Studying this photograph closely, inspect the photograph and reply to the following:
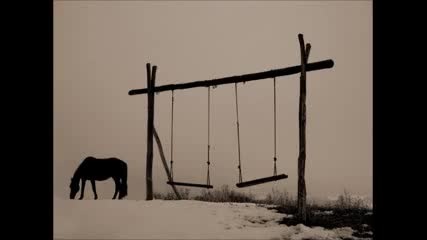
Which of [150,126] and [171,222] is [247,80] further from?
[171,222]

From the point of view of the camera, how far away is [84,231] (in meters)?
7.75

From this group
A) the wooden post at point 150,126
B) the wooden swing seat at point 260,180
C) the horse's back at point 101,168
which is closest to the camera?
the wooden swing seat at point 260,180

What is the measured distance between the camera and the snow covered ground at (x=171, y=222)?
296 inches

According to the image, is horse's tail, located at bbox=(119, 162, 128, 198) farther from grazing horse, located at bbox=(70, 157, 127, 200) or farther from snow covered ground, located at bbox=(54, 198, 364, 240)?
snow covered ground, located at bbox=(54, 198, 364, 240)

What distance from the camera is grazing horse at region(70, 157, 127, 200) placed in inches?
487

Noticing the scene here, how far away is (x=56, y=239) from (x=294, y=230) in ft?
12.7

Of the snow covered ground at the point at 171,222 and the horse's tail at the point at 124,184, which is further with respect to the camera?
the horse's tail at the point at 124,184

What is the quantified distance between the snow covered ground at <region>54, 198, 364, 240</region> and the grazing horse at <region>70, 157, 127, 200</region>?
2359 millimetres

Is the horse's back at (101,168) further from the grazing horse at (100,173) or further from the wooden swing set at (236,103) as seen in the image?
the wooden swing set at (236,103)

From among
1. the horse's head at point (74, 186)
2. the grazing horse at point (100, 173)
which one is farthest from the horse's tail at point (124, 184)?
the horse's head at point (74, 186)

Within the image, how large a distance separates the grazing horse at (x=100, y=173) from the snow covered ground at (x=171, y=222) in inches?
92.9
